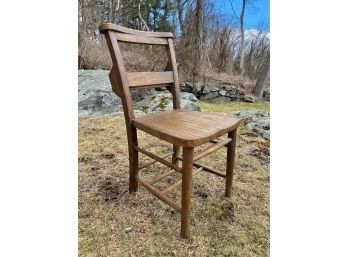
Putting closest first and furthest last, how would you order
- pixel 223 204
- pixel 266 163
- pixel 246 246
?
pixel 246 246 < pixel 223 204 < pixel 266 163

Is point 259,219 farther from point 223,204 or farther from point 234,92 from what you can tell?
point 234,92

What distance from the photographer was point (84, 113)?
3.28m

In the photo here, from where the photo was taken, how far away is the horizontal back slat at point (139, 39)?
127 centimetres

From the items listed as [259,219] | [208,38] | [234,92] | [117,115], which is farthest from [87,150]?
[234,92]

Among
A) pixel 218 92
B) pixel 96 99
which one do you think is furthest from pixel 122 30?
pixel 218 92

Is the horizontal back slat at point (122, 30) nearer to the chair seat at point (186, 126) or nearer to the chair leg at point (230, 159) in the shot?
the chair seat at point (186, 126)

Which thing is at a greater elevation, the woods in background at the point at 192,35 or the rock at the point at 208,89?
the woods in background at the point at 192,35

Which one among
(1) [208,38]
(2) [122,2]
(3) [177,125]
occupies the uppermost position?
(2) [122,2]

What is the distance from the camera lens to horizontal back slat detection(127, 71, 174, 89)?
1320 millimetres

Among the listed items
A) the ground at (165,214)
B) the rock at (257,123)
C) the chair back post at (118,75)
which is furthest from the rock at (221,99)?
the chair back post at (118,75)

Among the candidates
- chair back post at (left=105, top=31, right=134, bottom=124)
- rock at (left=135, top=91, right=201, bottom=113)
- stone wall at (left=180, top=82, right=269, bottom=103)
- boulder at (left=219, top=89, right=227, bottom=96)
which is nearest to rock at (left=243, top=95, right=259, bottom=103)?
stone wall at (left=180, top=82, right=269, bottom=103)

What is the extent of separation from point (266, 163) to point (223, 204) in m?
0.76

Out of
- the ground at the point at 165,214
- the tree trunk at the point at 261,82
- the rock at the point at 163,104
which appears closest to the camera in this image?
the ground at the point at 165,214

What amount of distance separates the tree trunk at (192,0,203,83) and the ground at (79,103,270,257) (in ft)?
10.7
